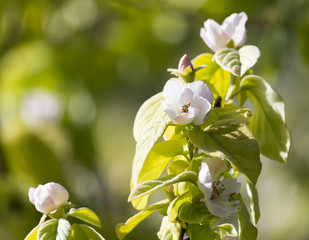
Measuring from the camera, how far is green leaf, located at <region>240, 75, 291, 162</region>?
0.58 metres

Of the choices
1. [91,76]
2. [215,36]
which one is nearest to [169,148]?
[215,36]

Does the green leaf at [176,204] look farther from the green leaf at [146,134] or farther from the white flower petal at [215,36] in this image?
the white flower petal at [215,36]

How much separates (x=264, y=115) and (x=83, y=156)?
154 centimetres

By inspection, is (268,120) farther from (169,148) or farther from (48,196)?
(48,196)

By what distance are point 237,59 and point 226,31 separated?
49 millimetres

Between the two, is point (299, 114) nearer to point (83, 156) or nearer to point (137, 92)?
point (137, 92)

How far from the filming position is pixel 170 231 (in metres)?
0.52

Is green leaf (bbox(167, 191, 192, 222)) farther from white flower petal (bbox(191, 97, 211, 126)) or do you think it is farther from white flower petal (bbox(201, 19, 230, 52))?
white flower petal (bbox(201, 19, 230, 52))

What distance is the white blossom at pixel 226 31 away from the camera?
1.94ft

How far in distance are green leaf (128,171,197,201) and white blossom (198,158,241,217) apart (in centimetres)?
1

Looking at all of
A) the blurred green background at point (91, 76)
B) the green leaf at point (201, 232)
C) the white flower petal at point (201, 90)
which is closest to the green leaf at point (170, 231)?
the green leaf at point (201, 232)

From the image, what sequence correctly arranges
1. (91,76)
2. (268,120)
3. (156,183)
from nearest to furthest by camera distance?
1. (156,183)
2. (268,120)
3. (91,76)

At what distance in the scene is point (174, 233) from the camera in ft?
1.69

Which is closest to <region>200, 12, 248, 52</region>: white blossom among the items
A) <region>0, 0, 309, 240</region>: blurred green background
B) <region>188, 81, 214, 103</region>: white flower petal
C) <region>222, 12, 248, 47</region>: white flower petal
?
<region>222, 12, 248, 47</region>: white flower petal
